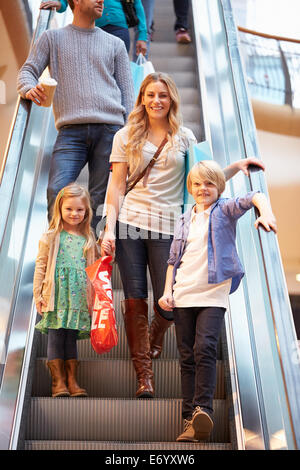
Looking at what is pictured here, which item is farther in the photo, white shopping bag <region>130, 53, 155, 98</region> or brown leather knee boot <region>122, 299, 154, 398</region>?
white shopping bag <region>130, 53, 155, 98</region>

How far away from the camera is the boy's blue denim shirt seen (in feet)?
12.4

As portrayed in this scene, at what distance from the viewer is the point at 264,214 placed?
138 inches

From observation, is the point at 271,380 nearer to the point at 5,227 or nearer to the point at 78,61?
the point at 5,227

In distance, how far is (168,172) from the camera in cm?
441

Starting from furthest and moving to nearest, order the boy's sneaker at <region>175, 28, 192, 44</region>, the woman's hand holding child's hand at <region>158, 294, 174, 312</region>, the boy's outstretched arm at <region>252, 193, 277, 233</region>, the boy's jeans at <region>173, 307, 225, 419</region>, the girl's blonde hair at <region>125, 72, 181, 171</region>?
the boy's sneaker at <region>175, 28, 192, 44</region> → the girl's blonde hair at <region>125, 72, 181, 171</region> → the woman's hand holding child's hand at <region>158, 294, 174, 312</region> → the boy's jeans at <region>173, 307, 225, 419</region> → the boy's outstretched arm at <region>252, 193, 277, 233</region>

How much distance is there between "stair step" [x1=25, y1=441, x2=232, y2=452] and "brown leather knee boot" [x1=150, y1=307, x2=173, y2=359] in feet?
2.53

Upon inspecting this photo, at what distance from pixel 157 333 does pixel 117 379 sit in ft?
1.24

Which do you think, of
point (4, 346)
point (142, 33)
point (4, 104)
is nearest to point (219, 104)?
point (142, 33)

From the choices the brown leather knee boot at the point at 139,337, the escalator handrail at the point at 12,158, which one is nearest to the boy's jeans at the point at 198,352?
the brown leather knee boot at the point at 139,337

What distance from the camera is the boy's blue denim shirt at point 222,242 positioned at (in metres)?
3.78

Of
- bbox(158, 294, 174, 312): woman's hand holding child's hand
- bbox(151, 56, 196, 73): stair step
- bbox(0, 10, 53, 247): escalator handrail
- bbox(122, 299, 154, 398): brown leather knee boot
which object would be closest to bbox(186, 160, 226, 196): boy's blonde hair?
bbox(158, 294, 174, 312): woman's hand holding child's hand

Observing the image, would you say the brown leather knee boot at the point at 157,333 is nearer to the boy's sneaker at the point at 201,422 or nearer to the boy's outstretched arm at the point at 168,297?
the boy's outstretched arm at the point at 168,297

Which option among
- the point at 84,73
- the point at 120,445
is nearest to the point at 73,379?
the point at 120,445

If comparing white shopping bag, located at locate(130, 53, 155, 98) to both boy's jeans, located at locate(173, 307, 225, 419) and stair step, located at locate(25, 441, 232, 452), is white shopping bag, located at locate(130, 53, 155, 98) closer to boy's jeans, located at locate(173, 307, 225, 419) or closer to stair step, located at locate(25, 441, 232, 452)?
boy's jeans, located at locate(173, 307, 225, 419)
